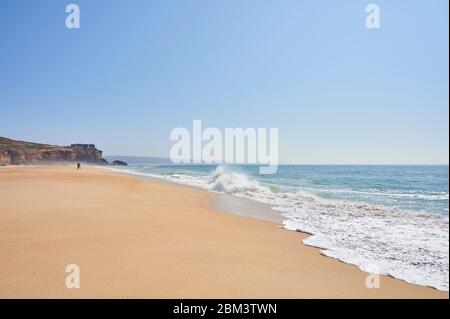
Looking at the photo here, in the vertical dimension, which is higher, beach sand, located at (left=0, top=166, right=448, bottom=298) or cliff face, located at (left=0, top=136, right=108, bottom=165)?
cliff face, located at (left=0, top=136, right=108, bottom=165)

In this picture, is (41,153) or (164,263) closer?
(164,263)

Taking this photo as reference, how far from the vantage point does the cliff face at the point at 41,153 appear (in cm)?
7212

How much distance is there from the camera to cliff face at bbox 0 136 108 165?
72125mm

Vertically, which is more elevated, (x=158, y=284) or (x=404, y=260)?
(x=158, y=284)

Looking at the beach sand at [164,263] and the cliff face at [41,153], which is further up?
the cliff face at [41,153]

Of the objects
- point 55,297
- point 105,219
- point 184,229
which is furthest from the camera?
point 105,219

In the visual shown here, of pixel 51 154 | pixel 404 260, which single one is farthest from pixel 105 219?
pixel 51 154

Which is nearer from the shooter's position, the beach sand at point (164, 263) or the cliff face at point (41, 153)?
the beach sand at point (164, 263)

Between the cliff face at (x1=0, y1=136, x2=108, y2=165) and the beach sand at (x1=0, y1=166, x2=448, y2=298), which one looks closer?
the beach sand at (x1=0, y1=166, x2=448, y2=298)

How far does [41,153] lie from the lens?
81812 mm

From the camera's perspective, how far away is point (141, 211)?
935cm

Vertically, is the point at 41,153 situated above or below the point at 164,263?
above
